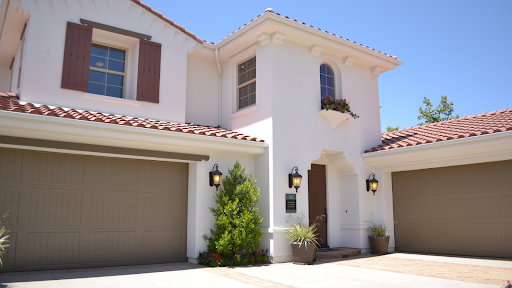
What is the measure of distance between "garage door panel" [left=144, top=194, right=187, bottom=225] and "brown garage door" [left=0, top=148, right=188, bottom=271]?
0.07 ft

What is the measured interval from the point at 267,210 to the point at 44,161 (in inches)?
202

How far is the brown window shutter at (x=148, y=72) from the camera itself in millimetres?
9820

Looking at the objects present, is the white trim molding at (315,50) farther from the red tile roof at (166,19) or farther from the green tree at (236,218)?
the green tree at (236,218)

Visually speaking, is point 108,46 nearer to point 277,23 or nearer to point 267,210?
point 277,23

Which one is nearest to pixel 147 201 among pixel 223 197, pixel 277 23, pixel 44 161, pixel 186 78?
pixel 223 197

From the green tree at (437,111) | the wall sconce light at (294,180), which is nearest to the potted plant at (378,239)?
the wall sconce light at (294,180)

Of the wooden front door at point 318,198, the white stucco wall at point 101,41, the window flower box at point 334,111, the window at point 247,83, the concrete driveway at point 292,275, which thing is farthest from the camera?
the wooden front door at point 318,198

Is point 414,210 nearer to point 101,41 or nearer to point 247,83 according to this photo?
point 247,83

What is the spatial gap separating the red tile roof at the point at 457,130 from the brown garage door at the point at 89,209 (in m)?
6.33

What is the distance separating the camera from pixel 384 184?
458 inches

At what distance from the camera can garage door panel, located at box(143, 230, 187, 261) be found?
28.6ft

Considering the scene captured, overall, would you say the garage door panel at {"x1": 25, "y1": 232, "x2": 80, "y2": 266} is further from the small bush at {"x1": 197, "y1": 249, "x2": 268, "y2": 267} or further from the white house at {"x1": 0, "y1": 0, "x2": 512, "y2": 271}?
the small bush at {"x1": 197, "y1": 249, "x2": 268, "y2": 267}

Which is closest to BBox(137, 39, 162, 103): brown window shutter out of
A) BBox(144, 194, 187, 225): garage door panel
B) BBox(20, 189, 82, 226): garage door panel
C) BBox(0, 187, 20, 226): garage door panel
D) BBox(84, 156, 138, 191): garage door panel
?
BBox(84, 156, 138, 191): garage door panel

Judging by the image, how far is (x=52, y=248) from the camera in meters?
7.57
